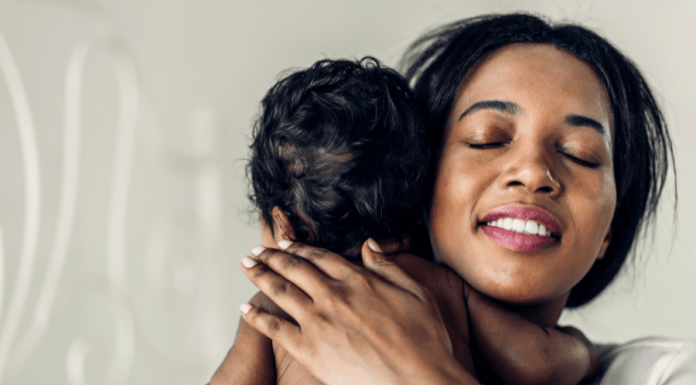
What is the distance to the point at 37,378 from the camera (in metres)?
1.37

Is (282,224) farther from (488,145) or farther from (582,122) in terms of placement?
(582,122)

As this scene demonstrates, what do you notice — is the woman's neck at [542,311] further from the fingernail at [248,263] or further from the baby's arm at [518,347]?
the fingernail at [248,263]

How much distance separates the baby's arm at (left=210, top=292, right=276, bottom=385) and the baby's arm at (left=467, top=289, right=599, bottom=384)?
0.44 m

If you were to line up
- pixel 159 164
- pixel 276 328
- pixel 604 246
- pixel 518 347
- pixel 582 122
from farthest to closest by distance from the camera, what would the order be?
pixel 159 164 < pixel 604 246 < pixel 582 122 < pixel 518 347 < pixel 276 328

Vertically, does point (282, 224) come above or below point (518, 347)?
above

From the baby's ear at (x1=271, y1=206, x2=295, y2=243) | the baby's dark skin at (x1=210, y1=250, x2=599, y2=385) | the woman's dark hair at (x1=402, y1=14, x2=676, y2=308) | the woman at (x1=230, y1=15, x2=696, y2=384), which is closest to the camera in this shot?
the woman at (x1=230, y1=15, x2=696, y2=384)

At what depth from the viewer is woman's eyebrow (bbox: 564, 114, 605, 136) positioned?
3.61 feet

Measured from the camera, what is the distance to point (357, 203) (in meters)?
1.03

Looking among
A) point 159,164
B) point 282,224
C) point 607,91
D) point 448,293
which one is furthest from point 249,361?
point 607,91

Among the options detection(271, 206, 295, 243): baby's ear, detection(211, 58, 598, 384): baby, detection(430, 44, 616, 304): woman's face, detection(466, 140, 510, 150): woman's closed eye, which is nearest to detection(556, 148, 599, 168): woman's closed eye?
detection(430, 44, 616, 304): woman's face

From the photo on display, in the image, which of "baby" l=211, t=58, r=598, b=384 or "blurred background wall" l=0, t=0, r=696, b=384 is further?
"blurred background wall" l=0, t=0, r=696, b=384

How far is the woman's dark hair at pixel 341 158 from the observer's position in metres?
1.02

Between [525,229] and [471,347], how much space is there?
0.29 meters

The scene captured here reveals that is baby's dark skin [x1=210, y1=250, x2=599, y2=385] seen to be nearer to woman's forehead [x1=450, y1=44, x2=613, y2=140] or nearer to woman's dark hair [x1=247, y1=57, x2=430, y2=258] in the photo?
woman's dark hair [x1=247, y1=57, x2=430, y2=258]
